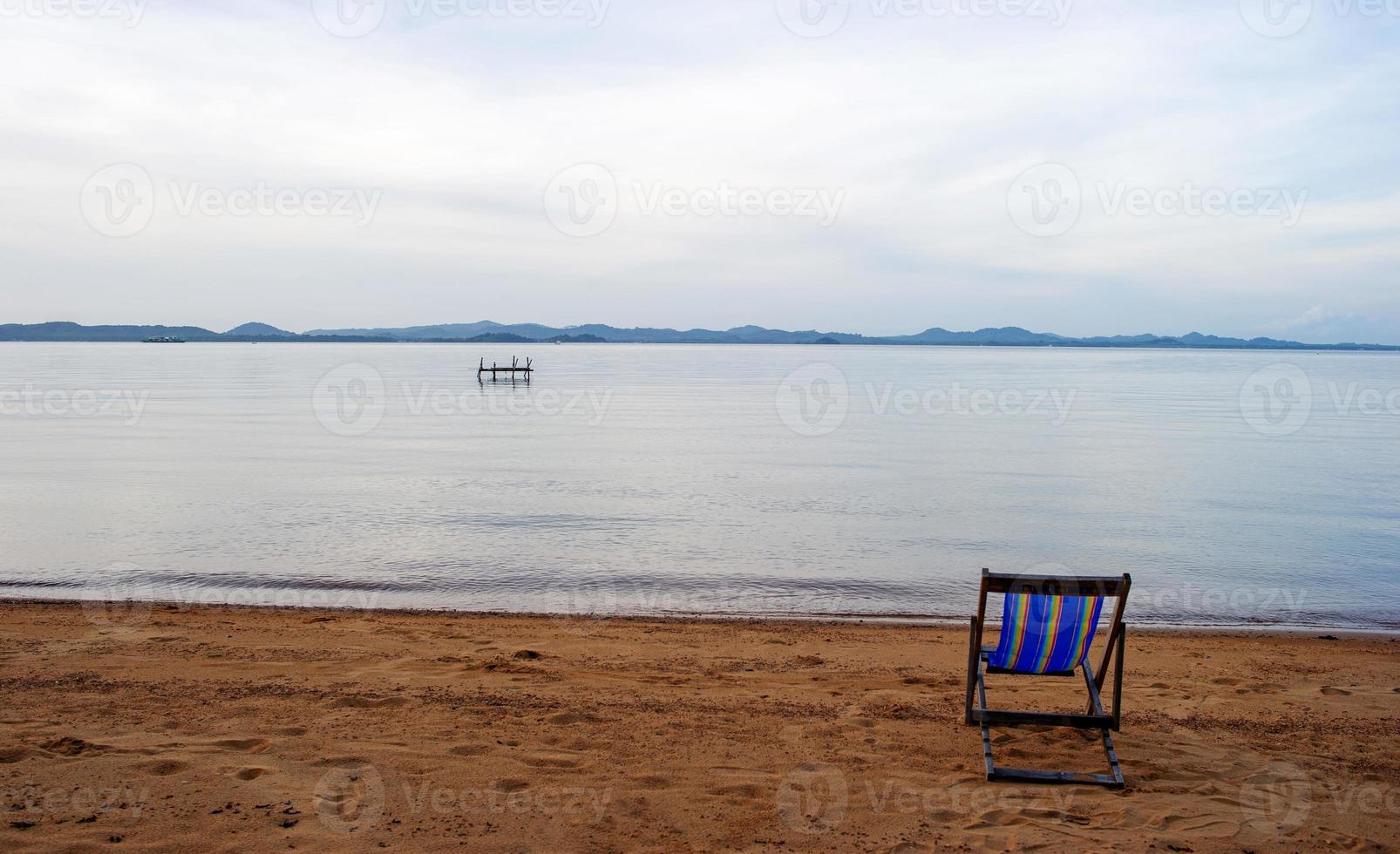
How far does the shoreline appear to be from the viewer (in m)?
9.70

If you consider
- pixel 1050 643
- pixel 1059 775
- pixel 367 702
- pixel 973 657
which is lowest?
pixel 367 702

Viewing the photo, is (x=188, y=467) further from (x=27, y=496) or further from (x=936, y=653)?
(x=936, y=653)

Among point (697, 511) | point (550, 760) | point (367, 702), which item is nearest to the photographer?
point (550, 760)

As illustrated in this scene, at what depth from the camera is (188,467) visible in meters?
22.4

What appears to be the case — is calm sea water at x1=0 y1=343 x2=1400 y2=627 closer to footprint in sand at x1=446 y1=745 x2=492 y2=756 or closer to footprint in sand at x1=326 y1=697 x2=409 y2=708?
footprint in sand at x1=326 y1=697 x2=409 y2=708

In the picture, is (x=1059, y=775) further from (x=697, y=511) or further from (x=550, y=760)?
(x=697, y=511)

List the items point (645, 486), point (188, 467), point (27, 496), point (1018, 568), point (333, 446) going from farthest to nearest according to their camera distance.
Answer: point (333, 446)
point (188, 467)
point (645, 486)
point (27, 496)
point (1018, 568)

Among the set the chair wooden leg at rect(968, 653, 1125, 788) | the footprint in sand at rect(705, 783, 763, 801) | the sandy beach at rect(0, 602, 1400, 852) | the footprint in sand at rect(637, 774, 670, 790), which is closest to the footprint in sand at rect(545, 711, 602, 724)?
the sandy beach at rect(0, 602, 1400, 852)

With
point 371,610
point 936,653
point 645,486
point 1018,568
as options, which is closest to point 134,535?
point 371,610

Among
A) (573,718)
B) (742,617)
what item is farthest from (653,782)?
(742,617)

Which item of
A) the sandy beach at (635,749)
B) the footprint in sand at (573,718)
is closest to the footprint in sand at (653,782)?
the sandy beach at (635,749)

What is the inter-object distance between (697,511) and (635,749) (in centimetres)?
1195

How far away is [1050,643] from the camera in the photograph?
211 inches

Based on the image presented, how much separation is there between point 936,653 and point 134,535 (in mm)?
12533
